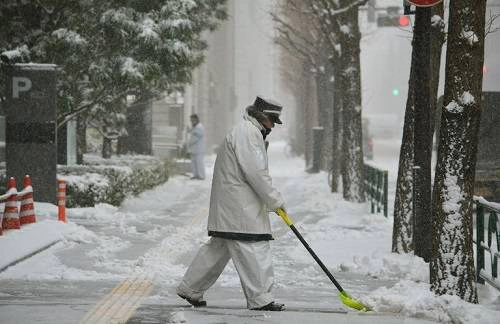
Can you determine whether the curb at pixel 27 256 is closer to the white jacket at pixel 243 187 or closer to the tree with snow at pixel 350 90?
the white jacket at pixel 243 187

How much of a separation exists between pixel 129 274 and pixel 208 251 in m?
2.66

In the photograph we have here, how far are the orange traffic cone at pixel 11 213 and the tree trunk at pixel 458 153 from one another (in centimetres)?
698

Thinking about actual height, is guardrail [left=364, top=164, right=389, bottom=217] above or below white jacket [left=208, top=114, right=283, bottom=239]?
below

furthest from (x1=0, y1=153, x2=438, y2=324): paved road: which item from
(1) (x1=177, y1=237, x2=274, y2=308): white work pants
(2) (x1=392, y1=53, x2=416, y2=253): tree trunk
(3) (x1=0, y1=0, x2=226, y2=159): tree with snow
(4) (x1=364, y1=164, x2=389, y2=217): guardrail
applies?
(3) (x1=0, y1=0, x2=226, y2=159): tree with snow

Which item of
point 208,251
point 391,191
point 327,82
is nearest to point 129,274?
point 208,251

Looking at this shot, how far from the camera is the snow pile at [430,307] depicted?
725 centimetres

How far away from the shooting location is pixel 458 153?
792 centimetres

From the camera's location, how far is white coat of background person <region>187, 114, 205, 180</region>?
89.6 feet

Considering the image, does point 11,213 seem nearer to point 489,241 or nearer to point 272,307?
point 272,307

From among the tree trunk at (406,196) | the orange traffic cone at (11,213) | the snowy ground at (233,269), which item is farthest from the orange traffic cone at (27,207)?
the tree trunk at (406,196)

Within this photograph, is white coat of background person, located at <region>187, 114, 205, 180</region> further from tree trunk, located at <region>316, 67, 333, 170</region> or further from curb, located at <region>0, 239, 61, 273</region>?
curb, located at <region>0, 239, 61, 273</region>

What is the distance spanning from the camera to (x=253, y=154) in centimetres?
754

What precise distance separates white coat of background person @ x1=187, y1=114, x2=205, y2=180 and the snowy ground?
7.72 metres

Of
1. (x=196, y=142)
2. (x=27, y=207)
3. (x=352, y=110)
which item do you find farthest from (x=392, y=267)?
(x=196, y=142)
